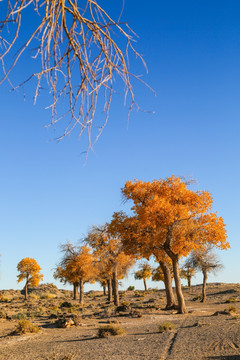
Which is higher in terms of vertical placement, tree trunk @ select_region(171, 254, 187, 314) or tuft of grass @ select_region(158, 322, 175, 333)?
tree trunk @ select_region(171, 254, 187, 314)

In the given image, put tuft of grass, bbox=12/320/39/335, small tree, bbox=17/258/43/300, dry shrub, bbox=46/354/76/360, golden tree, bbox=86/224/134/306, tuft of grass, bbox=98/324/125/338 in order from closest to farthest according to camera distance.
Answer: dry shrub, bbox=46/354/76/360 → tuft of grass, bbox=98/324/125/338 → tuft of grass, bbox=12/320/39/335 → golden tree, bbox=86/224/134/306 → small tree, bbox=17/258/43/300

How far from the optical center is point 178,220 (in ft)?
63.1

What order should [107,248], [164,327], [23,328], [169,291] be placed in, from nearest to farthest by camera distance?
[164,327] → [23,328] → [169,291] → [107,248]

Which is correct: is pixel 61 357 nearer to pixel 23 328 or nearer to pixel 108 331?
pixel 108 331

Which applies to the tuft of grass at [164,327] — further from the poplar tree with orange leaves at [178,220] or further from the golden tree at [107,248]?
the golden tree at [107,248]

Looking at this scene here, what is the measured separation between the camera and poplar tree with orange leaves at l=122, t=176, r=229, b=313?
61.3 feet

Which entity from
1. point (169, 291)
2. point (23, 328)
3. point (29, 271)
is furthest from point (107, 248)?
point (29, 271)

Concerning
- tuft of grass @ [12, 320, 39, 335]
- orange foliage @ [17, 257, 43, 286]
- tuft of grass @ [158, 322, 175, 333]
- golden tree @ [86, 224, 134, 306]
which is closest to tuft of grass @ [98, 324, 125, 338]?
tuft of grass @ [158, 322, 175, 333]

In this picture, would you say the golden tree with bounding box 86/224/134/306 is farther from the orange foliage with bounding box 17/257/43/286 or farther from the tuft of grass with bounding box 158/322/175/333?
the orange foliage with bounding box 17/257/43/286

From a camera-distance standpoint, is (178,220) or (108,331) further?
(178,220)

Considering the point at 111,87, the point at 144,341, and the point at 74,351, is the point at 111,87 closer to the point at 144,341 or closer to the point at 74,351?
the point at 74,351

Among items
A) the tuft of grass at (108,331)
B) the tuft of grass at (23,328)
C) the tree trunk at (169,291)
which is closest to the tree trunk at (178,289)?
the tree trunk at (169,291)

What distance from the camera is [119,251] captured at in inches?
1131

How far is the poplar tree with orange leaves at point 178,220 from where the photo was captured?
18.7m
